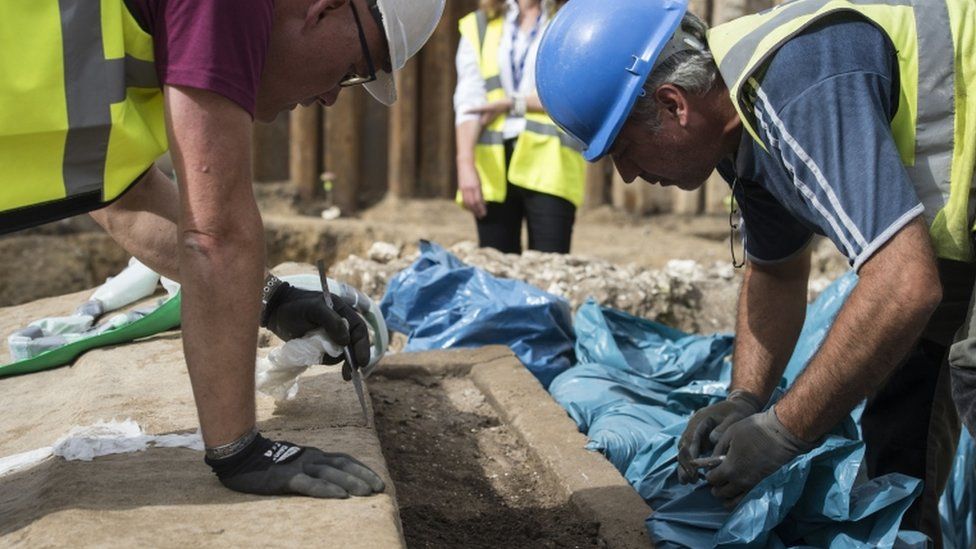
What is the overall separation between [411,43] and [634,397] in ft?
6.12

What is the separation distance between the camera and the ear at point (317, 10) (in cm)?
258

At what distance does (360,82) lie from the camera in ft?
9.42

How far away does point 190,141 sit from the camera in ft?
7.69

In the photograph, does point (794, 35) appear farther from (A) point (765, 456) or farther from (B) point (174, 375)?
(B) point (174, 375)

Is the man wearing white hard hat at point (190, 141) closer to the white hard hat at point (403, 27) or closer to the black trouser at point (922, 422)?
the white hard hat at point (403, 27)

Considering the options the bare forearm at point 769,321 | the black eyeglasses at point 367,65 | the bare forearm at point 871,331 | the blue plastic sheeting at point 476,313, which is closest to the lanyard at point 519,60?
the blue plastic sheeting at point 476,313

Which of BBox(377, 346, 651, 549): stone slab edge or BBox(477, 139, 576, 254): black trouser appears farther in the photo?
BBox(477, 139, 576, 254): black trouser

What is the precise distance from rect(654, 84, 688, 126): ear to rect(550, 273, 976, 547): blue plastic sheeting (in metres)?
0.92

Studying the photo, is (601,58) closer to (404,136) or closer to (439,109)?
(404,136)

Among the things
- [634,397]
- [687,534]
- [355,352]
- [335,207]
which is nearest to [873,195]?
[687,534]

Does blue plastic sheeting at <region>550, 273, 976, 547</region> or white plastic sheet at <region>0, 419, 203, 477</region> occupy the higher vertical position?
white plastic sheet at <region>0, 419, 203, 477</region>

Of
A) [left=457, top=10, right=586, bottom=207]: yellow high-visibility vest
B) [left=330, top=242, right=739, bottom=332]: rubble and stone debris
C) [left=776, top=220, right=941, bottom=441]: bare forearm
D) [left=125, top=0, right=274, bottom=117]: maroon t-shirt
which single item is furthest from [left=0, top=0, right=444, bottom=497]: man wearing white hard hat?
[left=457, top=10, right=586, bottom=207]: yellow high-visibility vest

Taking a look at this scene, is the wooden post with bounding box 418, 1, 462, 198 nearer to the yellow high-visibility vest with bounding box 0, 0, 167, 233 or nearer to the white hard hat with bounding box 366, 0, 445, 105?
the white hard hat with bounding box 366, 0, 445, 105

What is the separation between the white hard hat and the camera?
108 inches
